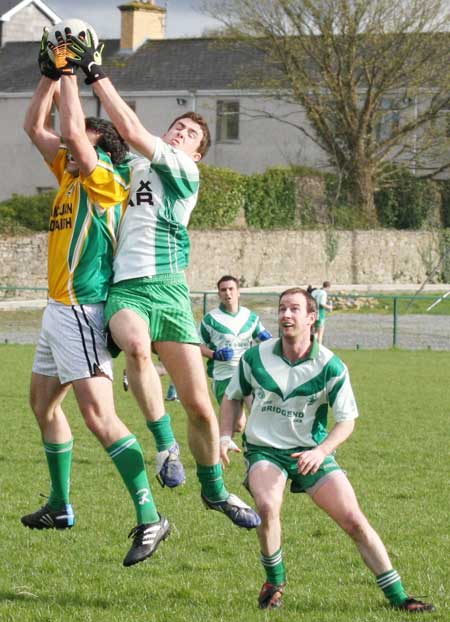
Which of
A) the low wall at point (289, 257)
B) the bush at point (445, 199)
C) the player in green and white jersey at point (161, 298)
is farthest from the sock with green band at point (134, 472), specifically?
the bush at point (445, 199)

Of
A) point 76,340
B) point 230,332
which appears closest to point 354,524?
point 76,340

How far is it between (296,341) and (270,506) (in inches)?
40.0

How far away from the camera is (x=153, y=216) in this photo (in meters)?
7.05

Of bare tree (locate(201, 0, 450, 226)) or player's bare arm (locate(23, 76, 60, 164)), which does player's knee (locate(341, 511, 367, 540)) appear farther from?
bare tree (locate(201, 0, 450, 226))

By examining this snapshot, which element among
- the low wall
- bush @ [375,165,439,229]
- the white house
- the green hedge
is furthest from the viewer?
the white house

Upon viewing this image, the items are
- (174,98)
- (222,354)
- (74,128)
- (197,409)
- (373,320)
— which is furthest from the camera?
(174,98)

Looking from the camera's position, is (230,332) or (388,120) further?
(388,120)

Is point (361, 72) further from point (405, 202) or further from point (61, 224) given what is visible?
point (61, 224)

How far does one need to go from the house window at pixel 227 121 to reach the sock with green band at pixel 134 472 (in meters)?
44.9

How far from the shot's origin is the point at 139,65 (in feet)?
172

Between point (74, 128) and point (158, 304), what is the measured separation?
1.14 meters

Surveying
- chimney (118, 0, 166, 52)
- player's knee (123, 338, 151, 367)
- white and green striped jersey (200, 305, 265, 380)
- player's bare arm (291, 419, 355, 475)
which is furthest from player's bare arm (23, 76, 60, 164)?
chimney (118, 0, 166, 52)

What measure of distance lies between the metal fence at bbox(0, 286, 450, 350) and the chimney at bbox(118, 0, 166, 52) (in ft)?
70.2

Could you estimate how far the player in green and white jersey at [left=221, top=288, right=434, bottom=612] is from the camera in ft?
23.4
